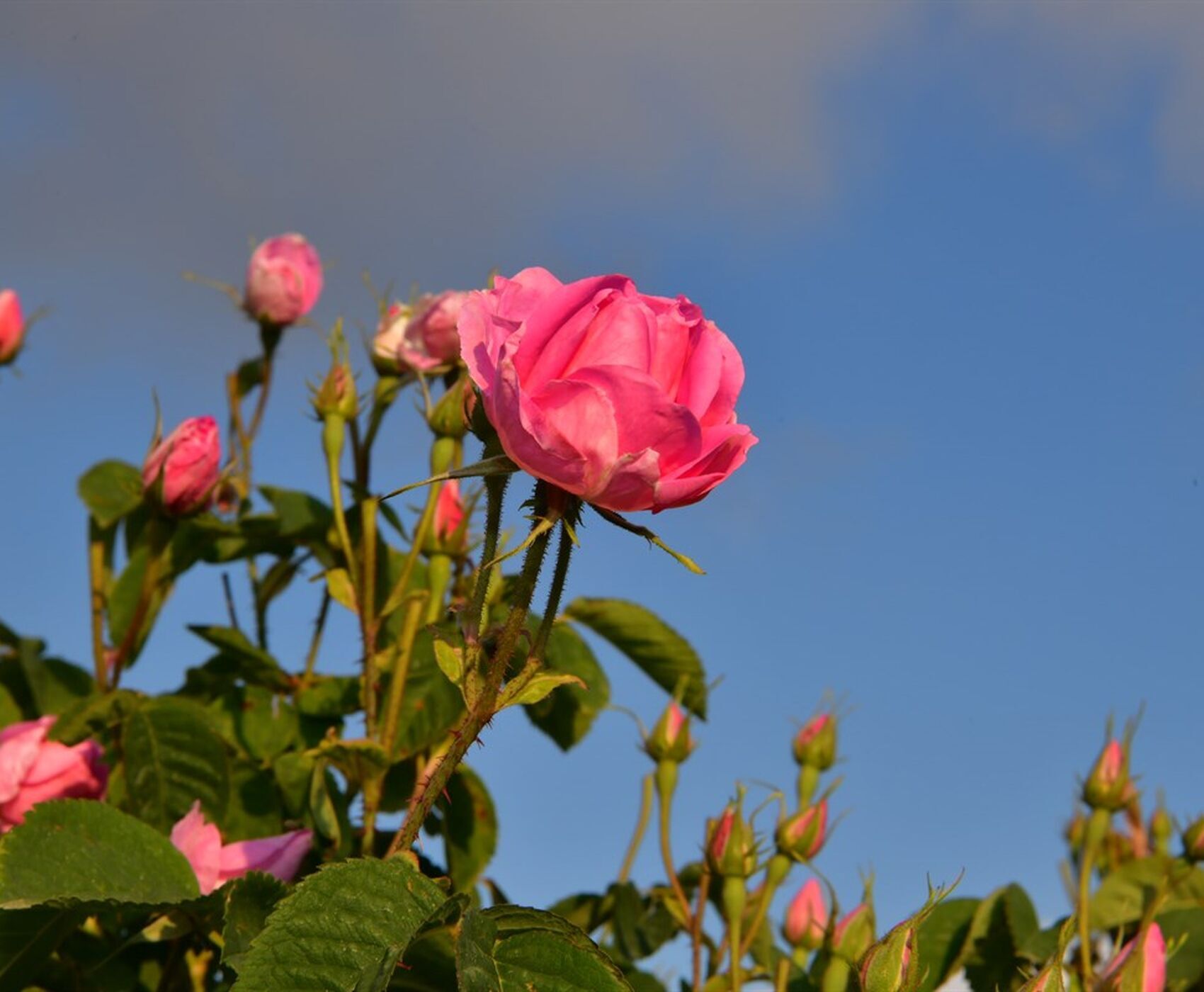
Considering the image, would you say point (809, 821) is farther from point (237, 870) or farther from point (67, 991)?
point (67, 991)

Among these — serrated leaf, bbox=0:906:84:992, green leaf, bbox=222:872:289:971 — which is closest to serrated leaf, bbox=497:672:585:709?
green leaf, bbox=222:872:289:971

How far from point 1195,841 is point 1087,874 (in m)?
0.27

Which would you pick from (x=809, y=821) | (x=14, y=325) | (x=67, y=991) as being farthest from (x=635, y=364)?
(x=14, y=325)

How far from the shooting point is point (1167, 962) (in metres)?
2.41

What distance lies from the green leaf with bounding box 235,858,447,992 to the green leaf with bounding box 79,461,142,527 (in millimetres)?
1751

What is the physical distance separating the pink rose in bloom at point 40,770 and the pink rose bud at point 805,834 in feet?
3.73

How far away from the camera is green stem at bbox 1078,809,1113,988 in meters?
2.24

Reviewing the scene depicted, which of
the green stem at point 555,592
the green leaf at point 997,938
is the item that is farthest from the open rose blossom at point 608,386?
the green leaf at point 997,938

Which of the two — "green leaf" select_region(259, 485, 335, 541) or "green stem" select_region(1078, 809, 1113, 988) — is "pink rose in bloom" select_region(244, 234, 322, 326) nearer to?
"green leaf" select_region(259, 485, 335, 541)

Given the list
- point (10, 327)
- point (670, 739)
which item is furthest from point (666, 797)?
point (10, 327)

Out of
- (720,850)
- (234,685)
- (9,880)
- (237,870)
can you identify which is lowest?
(9,880)

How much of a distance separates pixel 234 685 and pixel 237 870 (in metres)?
0.83

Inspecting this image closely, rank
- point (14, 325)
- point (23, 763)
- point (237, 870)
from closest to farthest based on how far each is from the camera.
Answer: point (237, 870), point (23, 763), point (14, 325)

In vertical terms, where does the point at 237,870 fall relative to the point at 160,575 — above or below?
below
